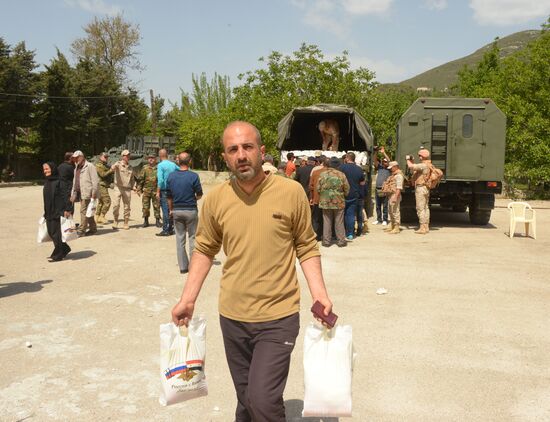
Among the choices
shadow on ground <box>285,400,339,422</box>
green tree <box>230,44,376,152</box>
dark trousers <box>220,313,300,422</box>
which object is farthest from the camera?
green tree <box>230,44,376,152</box>

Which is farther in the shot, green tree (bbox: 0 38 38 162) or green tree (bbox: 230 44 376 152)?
green tree (bbox: 0 38 38 162)

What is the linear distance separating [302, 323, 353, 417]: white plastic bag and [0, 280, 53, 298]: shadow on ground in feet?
19.6

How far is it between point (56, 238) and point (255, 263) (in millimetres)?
7779

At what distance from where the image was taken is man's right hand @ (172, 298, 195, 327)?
3346 mm

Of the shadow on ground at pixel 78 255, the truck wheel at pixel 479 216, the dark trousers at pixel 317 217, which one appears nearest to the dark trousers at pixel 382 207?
the truck wheel at pixel 479 216

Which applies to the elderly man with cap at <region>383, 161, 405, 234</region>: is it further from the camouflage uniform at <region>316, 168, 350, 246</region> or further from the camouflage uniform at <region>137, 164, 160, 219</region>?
the camouflage uniform at <region>137, 164, 160, 219</region>

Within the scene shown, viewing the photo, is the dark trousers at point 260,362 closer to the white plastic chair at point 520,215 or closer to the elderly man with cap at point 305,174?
the elderly man with cap at point 305,174

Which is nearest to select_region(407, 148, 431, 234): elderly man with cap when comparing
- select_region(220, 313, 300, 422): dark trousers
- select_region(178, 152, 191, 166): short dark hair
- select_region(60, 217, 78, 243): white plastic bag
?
select_region(178, 152, 191, 166): short dark hair

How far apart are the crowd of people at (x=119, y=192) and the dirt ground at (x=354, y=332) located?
679 mm

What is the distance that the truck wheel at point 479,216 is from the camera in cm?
1506

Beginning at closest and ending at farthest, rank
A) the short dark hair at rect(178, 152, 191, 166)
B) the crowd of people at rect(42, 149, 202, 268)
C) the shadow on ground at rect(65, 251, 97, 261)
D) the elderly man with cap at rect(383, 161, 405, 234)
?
1. the crowd of people at rect(42, 149, 202, 268)
2. the short dark hair at rect(178, 152, 191, 166)
3. the shadow on ground at rect(65, 251, 97, 261)
4. the elderly man with cap at rect(383, 161, 405, 234)

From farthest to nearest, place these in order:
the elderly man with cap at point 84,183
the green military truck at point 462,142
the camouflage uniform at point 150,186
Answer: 1. the green military truck at point 462,142
2. the camouflage uniform at point 150,186
3. the elderly man with cap at point 84,183

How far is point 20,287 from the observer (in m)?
8.24

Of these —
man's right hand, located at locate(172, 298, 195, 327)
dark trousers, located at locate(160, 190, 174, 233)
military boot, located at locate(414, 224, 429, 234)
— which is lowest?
military boot, located at locate(414, 224, 429, 234)
